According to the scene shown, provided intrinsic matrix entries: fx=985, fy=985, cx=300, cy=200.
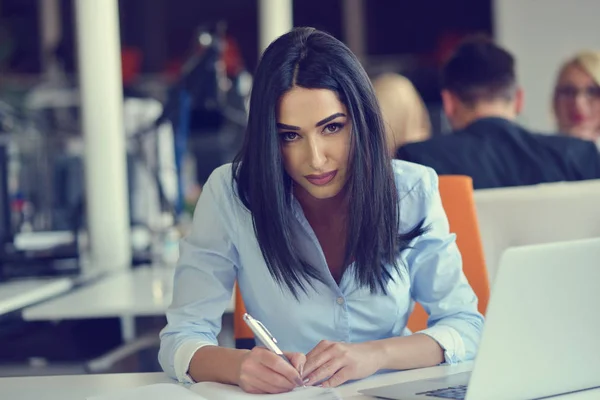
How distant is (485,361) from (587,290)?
165mm

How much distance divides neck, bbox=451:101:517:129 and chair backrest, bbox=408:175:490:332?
39.2 inches

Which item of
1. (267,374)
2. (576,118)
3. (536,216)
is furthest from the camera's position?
(576,118)

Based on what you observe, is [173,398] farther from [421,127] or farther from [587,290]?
[421,127]

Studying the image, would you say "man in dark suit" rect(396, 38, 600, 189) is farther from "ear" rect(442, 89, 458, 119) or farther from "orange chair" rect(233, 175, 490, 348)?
"orange chair" rect(233, 175, 490, 348)

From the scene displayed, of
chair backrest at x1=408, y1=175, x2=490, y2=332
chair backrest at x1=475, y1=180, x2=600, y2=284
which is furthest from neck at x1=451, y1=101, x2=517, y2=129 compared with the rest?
chair backrest at x1=408, y1=175, x2=490, y2=332

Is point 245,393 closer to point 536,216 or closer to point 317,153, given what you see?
point 317,153

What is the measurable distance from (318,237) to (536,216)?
695 millimetres

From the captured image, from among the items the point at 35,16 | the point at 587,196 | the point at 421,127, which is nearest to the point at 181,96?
the point at 421,127

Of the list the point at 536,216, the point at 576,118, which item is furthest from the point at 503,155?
the point at 576,118

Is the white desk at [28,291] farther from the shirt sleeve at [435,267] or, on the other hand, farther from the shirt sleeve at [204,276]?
the shirt sleeve at [435,267]

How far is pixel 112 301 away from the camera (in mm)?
2613

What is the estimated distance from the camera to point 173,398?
1267 millimetres

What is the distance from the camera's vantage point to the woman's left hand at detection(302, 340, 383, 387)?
56.7 inches

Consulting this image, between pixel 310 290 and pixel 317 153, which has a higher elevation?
pixel 317 153
